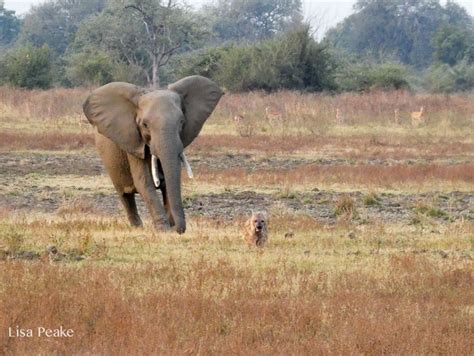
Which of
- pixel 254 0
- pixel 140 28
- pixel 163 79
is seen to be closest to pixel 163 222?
pixel 163 79

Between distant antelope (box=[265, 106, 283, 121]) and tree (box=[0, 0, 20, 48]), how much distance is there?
7241cm

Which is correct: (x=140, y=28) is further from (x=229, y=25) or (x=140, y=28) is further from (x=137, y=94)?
(x=137, y=94)

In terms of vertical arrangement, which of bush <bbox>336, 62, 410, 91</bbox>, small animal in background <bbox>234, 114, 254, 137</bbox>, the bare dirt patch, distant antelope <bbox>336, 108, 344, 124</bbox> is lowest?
bush <bbox>336, 62, 410, 91</bbox>

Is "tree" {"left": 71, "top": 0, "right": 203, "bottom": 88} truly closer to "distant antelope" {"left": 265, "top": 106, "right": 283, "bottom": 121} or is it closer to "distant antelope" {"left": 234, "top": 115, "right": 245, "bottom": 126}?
"distant antelope" {"left": 265, "top": 106, "right": 283, "bottom": 121}

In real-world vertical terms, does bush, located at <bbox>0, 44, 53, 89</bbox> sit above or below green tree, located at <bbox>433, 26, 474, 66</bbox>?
above

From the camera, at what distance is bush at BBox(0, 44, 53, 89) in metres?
54.9

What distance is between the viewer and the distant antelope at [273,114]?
40100 millimetres

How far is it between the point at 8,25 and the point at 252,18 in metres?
22.7

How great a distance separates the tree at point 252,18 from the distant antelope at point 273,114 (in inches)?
2618

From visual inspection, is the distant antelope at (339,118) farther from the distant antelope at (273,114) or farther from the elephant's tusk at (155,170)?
the elephant's tusk at (155,170)

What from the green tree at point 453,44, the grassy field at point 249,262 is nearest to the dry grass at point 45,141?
the grassy field at point 249,262

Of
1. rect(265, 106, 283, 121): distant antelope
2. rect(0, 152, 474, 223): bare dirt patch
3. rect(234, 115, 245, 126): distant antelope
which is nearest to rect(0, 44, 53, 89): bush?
rect(265, 106, 283, 121): distant antelope

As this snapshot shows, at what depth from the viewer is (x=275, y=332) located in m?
9.43

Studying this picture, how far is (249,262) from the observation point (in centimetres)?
1249
